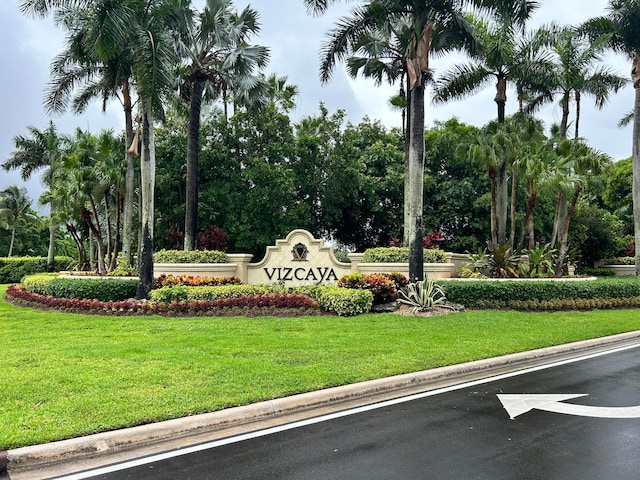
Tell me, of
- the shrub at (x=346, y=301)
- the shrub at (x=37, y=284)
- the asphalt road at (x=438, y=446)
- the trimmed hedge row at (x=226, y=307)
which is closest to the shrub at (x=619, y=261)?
the shrub at (x=346, y=301)

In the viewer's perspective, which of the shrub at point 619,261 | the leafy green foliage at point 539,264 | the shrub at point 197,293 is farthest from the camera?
the shrub at point 619,261

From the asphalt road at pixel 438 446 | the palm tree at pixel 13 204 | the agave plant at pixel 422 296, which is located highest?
the palm tree at pixel 13 204

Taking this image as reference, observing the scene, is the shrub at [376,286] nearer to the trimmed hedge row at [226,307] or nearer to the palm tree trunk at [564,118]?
the trimmed hedge row at [226,307]

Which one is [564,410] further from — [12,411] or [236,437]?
[12,411]

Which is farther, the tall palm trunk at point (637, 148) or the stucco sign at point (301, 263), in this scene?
the tall palm trunk at point (637, 148)

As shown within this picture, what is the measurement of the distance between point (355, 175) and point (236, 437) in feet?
72.2

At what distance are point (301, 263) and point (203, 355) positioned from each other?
10738 millimetres

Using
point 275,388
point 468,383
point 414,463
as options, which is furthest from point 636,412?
point 275,388

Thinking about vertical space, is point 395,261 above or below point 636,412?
above

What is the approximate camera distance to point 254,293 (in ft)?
52.6

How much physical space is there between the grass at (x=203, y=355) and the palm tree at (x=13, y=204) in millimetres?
45234

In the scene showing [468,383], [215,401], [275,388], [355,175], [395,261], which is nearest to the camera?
[215,401]

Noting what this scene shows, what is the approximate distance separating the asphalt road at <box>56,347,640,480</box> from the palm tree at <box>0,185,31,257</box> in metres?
56.8

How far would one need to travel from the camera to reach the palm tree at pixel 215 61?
20.0 meters
